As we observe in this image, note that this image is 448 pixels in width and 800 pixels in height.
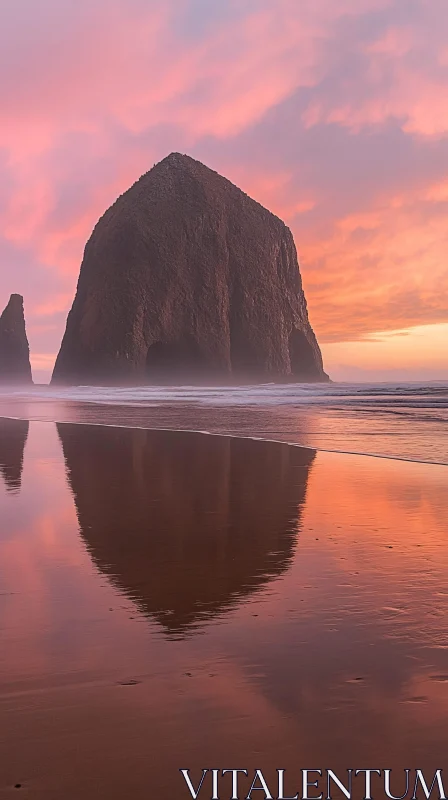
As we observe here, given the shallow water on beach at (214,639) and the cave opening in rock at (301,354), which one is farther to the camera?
the cave opening in rock at (301,354)

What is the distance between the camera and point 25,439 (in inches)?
562

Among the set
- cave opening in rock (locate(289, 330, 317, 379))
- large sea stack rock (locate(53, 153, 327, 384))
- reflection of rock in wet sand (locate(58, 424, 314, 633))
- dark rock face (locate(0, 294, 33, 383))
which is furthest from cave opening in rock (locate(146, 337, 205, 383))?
reflection of rock in wet sand (locate(58, 424, 314, 633))

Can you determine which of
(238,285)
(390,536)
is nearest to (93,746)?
(390,536)

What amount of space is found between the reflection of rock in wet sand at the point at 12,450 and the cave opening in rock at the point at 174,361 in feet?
229

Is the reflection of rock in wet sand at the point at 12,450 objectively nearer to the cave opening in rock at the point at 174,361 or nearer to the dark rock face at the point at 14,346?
the cave opening in rock at the point at 174,361

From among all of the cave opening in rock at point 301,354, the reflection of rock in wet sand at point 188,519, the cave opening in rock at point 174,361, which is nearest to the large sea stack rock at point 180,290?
the cave opening in rock at point 174,361

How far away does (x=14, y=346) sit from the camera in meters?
149

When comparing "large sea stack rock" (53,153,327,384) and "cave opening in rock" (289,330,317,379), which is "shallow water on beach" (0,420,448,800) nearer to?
"large sea stack rock" (53,153,327,384)

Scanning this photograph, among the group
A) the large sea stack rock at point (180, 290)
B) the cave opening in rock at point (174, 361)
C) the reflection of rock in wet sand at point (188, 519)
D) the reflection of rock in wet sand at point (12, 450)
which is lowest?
the reflection of rock in wet sand at point (188, 519)

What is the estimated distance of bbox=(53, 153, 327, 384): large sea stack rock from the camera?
89500 millimetres

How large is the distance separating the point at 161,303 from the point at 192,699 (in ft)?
294

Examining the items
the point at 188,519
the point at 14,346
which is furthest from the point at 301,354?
the point at 188,519

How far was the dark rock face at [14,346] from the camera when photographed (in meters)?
147

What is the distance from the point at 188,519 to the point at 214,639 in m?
3.05
